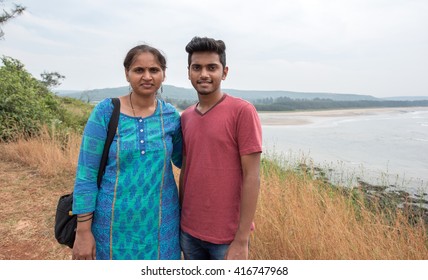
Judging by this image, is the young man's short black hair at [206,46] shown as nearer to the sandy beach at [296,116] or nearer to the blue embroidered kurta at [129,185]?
the blue embroidered kurta at [129,185]

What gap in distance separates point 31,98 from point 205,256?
8.59 m

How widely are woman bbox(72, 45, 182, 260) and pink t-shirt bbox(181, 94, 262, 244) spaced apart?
6.3 inches

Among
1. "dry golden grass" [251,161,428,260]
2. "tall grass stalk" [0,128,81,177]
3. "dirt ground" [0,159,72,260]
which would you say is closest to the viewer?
"dry golden grass" [251,161,428,260]

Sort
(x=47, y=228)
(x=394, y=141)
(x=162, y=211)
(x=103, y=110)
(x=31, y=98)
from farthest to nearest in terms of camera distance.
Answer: (x=394, y=141) → (x=31, y=98) → (x=47, y=228) → (x=162, y=211) → (x=103, y=110)

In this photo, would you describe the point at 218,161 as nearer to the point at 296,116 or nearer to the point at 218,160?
the point at 218,160

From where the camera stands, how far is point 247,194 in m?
1.61

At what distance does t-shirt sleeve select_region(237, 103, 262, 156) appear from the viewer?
1567mm

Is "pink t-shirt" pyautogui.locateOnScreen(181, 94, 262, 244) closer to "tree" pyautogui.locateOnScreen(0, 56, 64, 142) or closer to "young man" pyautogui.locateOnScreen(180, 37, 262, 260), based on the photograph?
A: "young man" pyautogui.locateOnScreen(180, 37, 262, 260)

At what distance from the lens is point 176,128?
5.97 ft

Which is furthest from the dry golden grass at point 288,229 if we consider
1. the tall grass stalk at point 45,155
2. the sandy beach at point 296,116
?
the sandy beach at point 296,116

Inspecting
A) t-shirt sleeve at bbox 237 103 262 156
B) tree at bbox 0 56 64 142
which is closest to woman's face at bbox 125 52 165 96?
t-shirt sleeve at bbox 237 103 262 156

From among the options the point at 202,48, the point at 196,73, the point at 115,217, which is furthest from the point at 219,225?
the point at 202,48

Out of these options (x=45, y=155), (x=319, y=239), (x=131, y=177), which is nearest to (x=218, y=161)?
(x=131, y=177)

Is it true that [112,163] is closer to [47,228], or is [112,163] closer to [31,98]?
[47,228]
